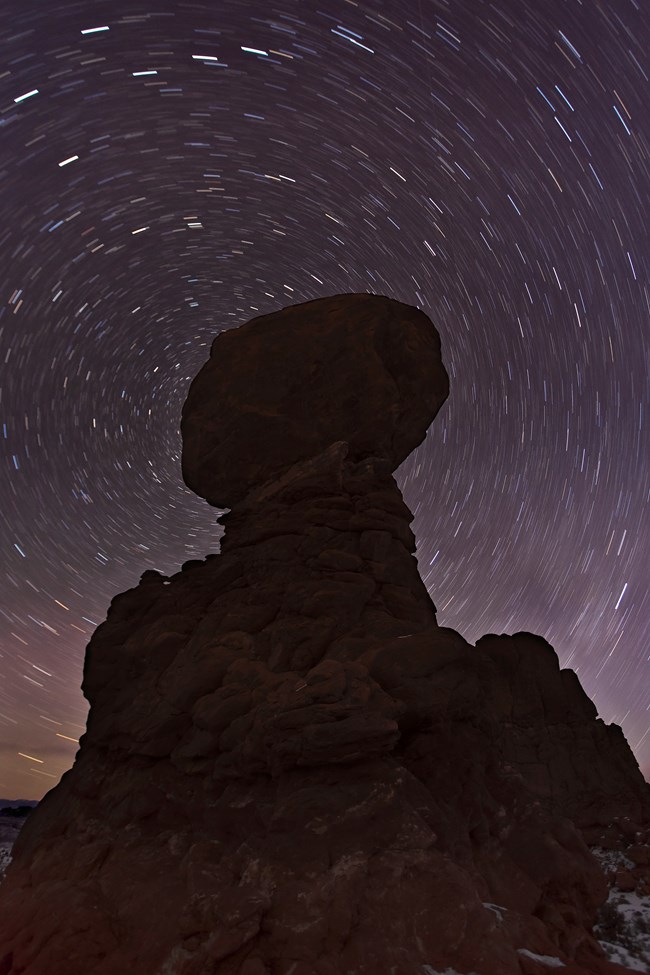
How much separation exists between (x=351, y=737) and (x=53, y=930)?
22.6ft

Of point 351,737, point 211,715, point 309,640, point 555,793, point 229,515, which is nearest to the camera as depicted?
point 351,737

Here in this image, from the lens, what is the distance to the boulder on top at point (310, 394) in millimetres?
22047

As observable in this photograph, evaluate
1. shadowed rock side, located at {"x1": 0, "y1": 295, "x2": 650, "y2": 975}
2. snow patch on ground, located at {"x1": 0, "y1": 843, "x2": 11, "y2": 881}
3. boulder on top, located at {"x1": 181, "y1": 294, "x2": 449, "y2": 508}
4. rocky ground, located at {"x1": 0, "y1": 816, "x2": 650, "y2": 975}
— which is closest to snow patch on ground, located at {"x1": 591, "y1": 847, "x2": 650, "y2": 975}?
rocky ground, located at {"x1": 0, "y1": 816, "x2": 650, "y2": 975}

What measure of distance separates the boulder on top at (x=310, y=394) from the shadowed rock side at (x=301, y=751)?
0.29 ft

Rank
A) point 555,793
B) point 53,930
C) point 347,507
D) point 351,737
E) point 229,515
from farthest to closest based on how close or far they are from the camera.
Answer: point 555,793, point 229,515, point 347,507, point 351,737, point 53,930

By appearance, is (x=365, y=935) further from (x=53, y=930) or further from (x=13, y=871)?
(x=13, y=871)

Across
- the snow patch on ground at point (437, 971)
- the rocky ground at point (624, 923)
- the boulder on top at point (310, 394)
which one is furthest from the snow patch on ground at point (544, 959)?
the boulder on top at point (310, 394)

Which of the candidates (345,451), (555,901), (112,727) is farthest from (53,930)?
(345,451)

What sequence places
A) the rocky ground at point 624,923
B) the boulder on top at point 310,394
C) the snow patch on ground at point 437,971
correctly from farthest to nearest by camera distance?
the boulder on top at point 310,394, the rocky ground at point 624,923, the snow patch on ground at point 437,971

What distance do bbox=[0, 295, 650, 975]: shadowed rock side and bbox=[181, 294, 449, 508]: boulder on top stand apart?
0.29 feet

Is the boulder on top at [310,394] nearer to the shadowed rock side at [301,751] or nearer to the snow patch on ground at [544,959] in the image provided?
the shadowed rock side at [301,751]

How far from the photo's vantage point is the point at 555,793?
26.8 meters

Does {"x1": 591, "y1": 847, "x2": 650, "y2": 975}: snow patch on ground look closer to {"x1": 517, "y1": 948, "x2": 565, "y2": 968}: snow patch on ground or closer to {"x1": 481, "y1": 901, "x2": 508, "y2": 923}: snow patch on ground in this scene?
{"x1": 517, "y1": 948, "x2": 565, "y2": 968}: snow patch on ground

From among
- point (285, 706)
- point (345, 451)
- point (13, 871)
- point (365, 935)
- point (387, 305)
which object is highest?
point (387, 305)
